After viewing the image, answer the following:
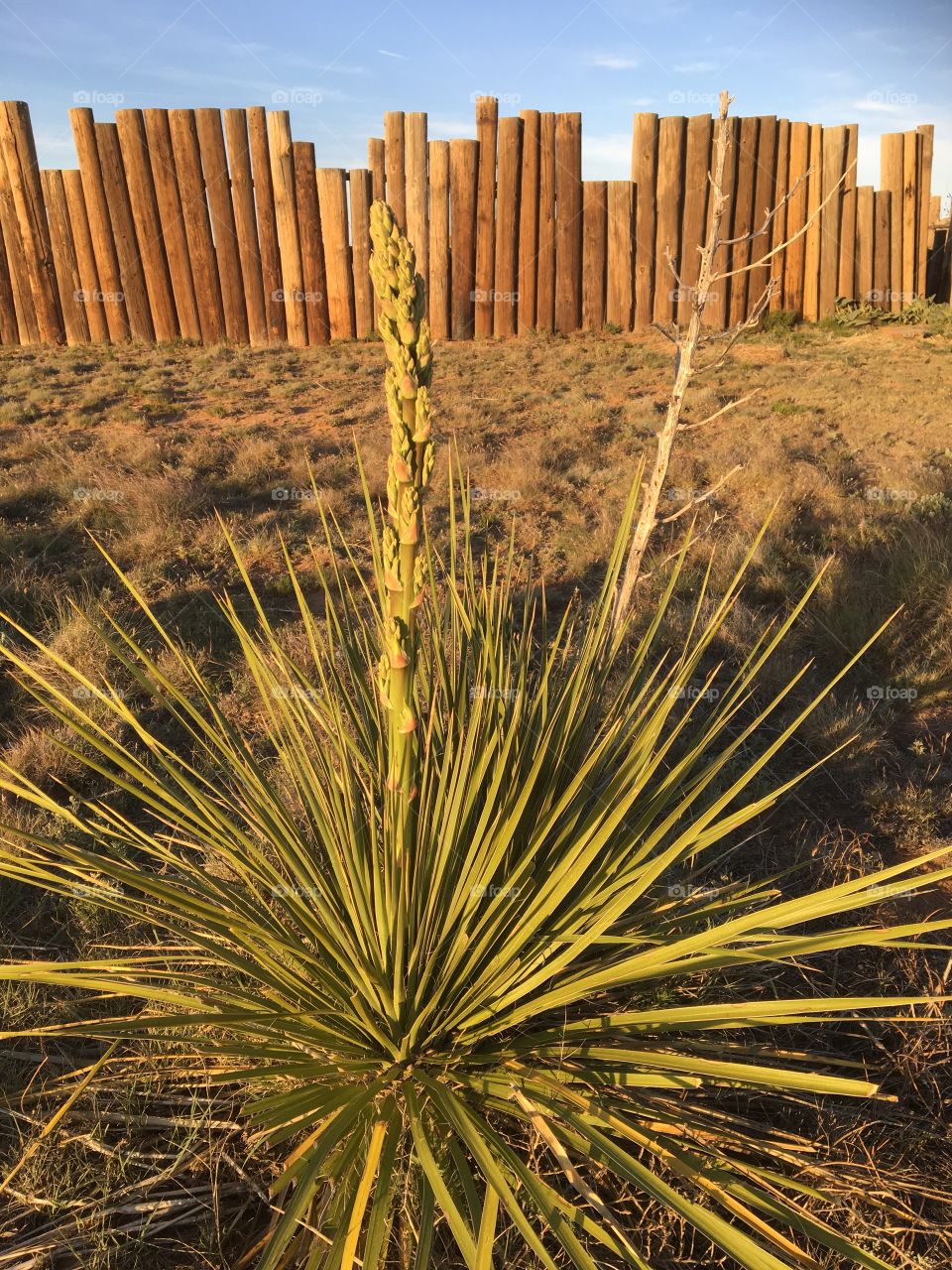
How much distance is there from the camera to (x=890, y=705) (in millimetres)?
3656

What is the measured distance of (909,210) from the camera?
12578mm

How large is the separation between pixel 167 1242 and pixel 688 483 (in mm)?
5734

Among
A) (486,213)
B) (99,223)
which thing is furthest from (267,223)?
(486,213)

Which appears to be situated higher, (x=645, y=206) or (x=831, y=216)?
(x=645, y=206)

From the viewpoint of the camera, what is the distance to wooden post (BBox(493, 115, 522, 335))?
36.9 feet

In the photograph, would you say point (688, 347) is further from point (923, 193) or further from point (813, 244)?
point (923, 193)

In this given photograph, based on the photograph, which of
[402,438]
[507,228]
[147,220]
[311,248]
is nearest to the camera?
[402,438]

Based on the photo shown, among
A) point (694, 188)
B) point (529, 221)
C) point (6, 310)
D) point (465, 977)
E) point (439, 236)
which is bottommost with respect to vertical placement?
point (465, 977)

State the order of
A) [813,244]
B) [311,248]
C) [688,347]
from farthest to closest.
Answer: [813,244]
[311,248]
[688,347]

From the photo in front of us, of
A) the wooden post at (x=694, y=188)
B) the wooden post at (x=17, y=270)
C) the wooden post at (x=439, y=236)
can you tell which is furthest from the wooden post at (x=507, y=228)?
the wooden post at (x=17, y=270)

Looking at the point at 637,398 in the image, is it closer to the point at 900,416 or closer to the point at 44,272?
the point at 900,416

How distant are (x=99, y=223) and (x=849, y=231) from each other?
10.7 metres

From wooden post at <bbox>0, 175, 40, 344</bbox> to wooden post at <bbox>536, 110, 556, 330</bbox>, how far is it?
7037 mm

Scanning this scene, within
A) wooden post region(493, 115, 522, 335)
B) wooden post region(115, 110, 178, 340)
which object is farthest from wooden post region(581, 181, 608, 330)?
wooden post region(115, 110, 178, 340)
